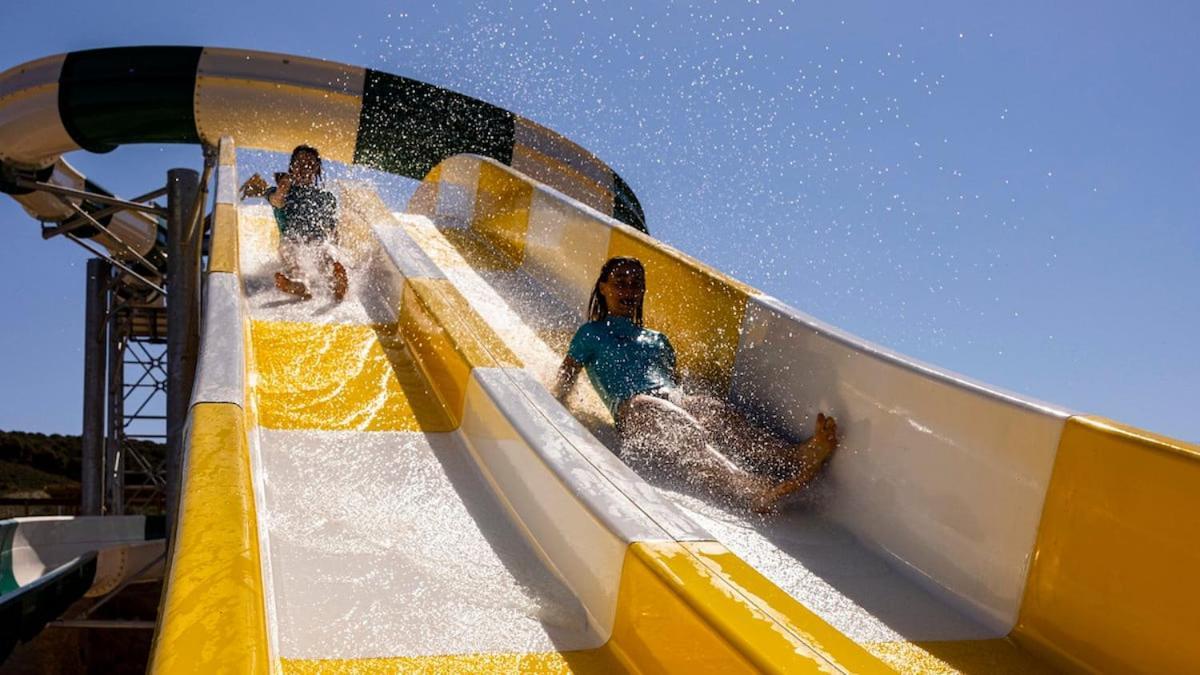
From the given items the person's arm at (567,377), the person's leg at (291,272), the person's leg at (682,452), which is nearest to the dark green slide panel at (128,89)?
the person's leg at (291,272)

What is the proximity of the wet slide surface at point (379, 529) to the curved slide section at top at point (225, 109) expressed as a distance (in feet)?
10.6

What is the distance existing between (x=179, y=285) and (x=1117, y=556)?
477cm

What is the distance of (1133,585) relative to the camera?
1.62 metres

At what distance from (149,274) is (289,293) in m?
5.68

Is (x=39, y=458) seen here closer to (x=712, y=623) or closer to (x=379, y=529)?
(x=379, y=529)

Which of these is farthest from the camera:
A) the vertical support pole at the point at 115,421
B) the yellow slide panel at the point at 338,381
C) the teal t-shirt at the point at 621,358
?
the vertical support pole at the point at 115,421

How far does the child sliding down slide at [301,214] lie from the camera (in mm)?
3500

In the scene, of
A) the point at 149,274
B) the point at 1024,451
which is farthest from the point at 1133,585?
the point at 149,274

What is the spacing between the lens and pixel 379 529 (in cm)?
173

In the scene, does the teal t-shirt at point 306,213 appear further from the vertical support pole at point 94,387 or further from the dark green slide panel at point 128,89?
the vertical support pole at point 94,387

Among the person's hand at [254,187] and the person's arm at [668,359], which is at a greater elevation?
the person's hand at [254,187]

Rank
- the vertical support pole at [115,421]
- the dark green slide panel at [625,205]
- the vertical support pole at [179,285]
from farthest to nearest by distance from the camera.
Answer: the vertical support pole at [115,421] → the dark green slide panel at [625,205] → the vertical support pole at [179,285]

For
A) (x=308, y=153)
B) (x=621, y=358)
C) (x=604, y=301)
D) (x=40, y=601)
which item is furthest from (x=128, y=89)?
(x=621, y=358)

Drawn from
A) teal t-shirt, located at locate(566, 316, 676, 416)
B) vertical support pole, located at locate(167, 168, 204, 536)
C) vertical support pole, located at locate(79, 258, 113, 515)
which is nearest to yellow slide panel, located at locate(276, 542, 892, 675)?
teal t-shirt, located at locate(566, 316, 676, 416)
